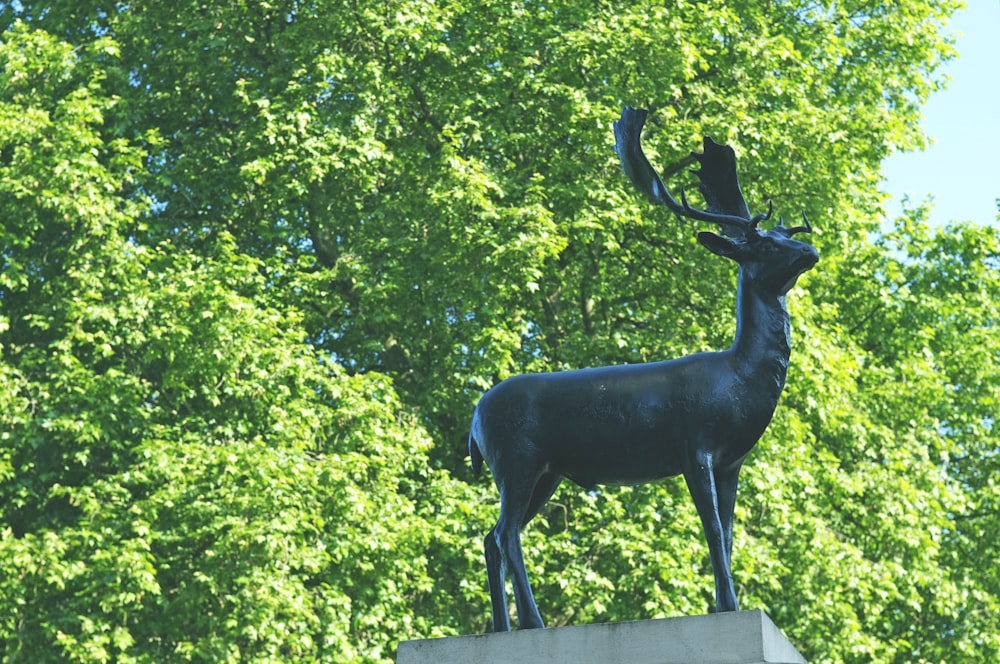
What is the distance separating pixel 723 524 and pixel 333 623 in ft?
28.3

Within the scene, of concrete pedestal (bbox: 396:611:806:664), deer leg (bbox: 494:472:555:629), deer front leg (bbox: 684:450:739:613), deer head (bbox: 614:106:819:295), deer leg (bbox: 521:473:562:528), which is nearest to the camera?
concrete pedestal (bbox: 396:611:806:664)

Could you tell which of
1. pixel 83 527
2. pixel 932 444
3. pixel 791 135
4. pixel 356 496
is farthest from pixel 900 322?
pixel 83 527

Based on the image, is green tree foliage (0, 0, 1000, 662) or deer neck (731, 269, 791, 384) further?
green tree foliage (0, 0, 1000, 662)

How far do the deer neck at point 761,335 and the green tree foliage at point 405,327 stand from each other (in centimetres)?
814

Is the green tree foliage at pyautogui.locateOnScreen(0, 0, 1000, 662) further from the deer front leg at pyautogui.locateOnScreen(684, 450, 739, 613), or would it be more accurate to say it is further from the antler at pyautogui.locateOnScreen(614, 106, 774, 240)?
the deer front leg at pyautogui.locateOnScreen(684, 450, 739, 613)

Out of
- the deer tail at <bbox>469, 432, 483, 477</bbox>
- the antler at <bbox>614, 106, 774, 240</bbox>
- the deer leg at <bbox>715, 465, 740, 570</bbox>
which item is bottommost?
the deer leg at <bbox>715, 465, 740, 570</bbox>

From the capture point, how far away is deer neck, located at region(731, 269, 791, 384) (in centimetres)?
694

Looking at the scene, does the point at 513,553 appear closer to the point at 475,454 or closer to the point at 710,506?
the point at 475,454

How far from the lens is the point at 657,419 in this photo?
681cm

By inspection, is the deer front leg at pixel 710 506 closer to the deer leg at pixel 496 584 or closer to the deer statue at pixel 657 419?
the deer statue at pixel 657 419

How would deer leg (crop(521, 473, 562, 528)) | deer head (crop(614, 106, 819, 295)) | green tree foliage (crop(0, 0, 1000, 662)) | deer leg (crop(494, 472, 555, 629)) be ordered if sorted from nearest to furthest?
1. deer leg (crop(494, 472, 555, 629))
2. deer head (crop(614, 106, 819, 295))
3. deer leg (crop(521, 473, 562, 528))
4. green tree foliage (crop(0, 0, 1000, 662))

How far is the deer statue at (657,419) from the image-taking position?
22.2 ft

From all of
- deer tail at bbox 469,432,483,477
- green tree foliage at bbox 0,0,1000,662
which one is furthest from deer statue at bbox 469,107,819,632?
green tree foliage at bbox 0,0,1000,662

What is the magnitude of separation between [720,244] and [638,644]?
201 cm
